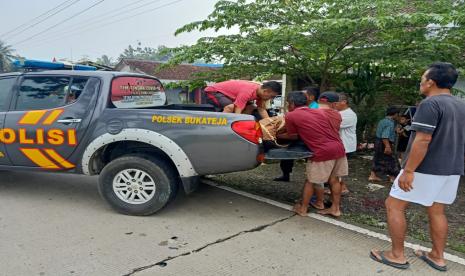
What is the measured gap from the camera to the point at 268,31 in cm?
521

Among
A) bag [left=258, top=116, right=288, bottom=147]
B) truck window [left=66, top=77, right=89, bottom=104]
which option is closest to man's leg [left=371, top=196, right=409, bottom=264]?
bag [left=258, top=116, right=288, bottom=147]

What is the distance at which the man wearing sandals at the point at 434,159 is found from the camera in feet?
8.96

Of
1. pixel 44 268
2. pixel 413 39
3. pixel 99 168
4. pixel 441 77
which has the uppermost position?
pixel 413 39

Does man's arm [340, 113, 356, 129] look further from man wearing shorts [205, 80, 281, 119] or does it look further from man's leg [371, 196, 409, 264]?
man's leg [371, 196, 409, 264]

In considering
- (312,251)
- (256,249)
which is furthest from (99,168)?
(312,251)

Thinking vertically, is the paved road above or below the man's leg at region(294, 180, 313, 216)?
below

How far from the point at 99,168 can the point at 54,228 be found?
0.88m

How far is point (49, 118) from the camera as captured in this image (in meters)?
4.20

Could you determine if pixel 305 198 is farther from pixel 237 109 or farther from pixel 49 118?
pixel 49 118

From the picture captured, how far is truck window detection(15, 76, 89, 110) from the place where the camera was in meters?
4.27

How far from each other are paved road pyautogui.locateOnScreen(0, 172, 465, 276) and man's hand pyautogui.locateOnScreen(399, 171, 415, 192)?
713 millimetres

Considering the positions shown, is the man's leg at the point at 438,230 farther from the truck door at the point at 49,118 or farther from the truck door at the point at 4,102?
the truck door at the point at 4,102

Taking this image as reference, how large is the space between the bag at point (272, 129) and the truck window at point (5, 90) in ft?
10.2

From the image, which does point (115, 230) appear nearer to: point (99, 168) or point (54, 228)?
point (54, 228)
